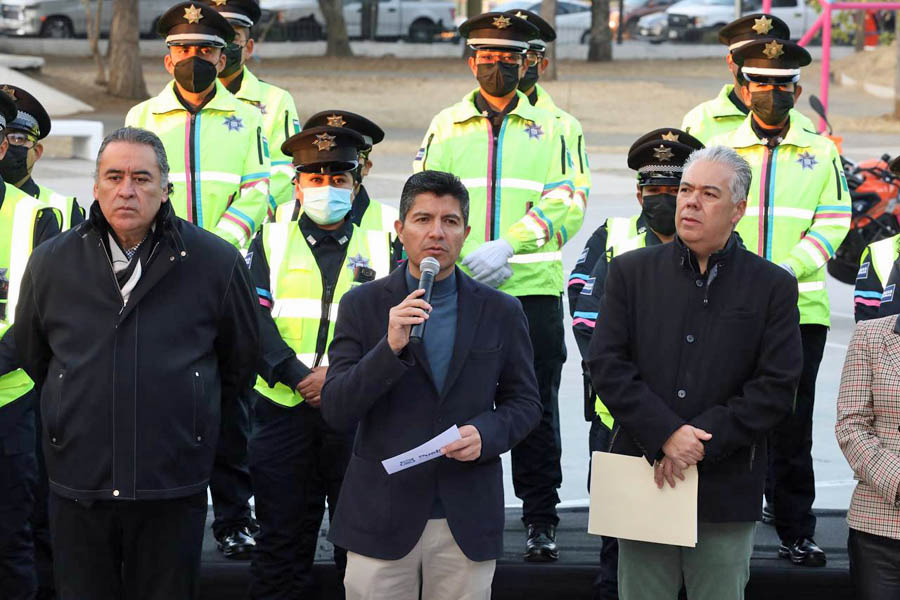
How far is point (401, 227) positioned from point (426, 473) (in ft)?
2.74

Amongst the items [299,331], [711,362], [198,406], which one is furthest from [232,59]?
[711,362]

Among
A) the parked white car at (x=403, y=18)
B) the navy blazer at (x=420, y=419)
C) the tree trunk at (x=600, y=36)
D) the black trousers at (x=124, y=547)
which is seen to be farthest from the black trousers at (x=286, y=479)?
the parked white car at (x=403, y=18)

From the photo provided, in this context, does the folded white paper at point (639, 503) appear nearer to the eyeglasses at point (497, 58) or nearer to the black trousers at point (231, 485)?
the black trousers at point (231, 485)

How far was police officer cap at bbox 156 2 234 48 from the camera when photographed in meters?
7.49

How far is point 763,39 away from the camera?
708 centimetres

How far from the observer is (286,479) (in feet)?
20.4

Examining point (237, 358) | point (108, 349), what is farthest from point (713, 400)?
point (108, 349)

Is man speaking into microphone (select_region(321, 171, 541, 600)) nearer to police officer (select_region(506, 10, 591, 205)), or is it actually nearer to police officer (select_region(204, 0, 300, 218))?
police officer (select_region(506, 10, 591, 205))

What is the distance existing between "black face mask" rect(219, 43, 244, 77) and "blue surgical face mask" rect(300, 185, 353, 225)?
2201 millimetres

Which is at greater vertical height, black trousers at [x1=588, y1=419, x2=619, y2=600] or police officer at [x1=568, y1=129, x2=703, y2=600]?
police officer at [x1=568, y1=129, x2=703, y2=600]

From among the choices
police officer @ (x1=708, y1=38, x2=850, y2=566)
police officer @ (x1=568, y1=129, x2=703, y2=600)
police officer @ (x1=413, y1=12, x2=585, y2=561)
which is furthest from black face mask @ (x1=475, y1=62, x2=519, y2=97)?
police officer @ (x1=708, y1=38, x2=850, y2=566)

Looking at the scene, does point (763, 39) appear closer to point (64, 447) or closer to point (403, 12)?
point (64, 447)

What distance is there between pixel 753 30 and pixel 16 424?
407 cm

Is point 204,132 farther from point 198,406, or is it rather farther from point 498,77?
point 198,406
